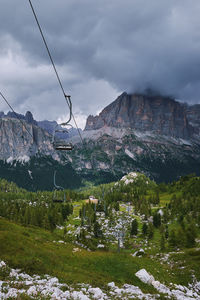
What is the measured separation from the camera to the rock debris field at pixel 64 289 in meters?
13.3

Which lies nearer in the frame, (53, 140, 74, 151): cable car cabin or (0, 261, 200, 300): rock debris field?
(0, 261, 200, 300): rock debris field

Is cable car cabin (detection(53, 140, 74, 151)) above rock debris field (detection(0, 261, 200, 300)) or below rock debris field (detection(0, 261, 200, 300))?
above

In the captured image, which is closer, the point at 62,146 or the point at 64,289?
the point at 64,289

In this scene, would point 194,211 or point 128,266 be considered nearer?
point 128,266

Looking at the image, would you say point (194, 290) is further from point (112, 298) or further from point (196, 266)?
point (112, 298)

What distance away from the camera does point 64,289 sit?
1631 cm

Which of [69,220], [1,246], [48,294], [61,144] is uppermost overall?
[61,144]

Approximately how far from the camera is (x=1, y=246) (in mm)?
30359

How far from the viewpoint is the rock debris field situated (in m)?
13.3

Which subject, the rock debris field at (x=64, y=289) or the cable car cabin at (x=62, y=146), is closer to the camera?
the rock debris field at (x=64, y=289)

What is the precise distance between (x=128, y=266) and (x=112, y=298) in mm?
17529

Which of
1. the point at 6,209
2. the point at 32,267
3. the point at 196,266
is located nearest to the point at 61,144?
the point at 32,267

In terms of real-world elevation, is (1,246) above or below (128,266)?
above

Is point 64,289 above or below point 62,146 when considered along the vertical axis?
below
